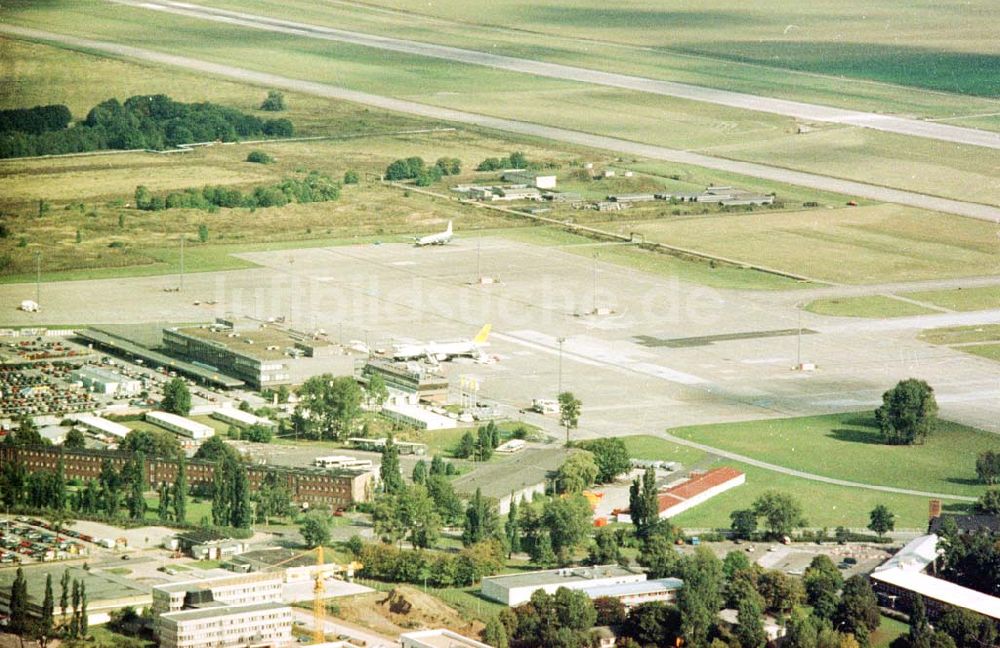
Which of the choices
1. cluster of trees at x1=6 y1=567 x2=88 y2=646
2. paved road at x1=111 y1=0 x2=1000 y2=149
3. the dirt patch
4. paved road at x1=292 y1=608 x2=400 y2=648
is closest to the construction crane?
paved road at x1=292 y1=608 x2=400 y2=648

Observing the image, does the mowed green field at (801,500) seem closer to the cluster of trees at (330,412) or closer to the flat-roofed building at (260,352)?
the cluster of trees at (330,412)

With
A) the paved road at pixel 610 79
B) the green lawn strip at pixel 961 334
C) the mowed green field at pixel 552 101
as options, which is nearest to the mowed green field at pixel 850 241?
the mowed green field at pixel 552 101

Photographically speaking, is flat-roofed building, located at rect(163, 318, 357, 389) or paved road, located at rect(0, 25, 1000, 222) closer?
flat-roofed building, located at rect(163, 318, 357, 389)

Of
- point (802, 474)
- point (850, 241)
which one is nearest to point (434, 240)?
point (850, 241)

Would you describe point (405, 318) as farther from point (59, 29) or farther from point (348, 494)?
point (59, 29)

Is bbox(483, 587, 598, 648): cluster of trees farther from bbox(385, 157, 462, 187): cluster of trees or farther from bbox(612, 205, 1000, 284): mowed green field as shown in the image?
bbox(385, 157, 462, 187): cluster of trees

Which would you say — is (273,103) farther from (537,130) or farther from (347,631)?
(347,631)
